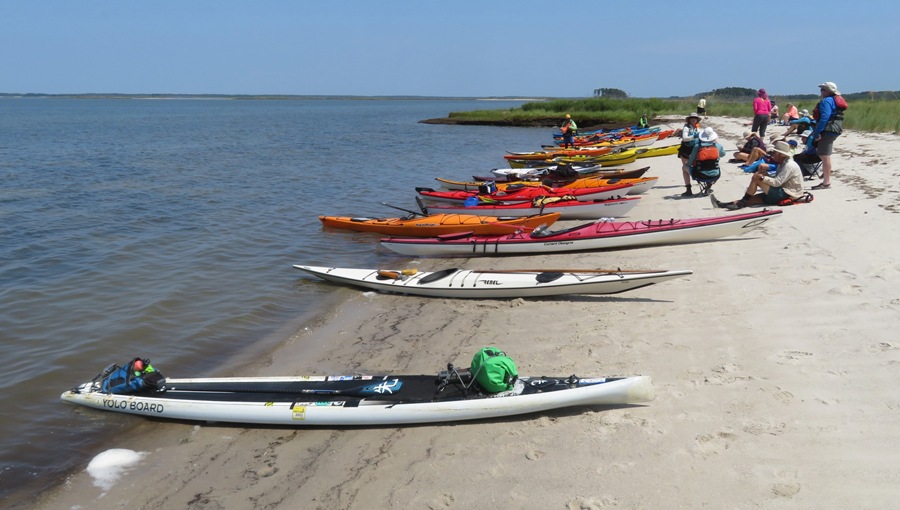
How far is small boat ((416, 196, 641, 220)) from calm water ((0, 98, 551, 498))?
273 cm

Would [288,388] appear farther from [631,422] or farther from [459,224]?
[459,224]

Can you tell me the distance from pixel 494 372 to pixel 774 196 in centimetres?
795

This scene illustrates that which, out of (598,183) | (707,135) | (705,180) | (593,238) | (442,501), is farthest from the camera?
(598,183)

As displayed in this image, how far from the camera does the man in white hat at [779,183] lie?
1052 centimetres

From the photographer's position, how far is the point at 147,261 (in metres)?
11.0

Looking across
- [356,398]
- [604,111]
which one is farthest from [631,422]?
[604,111]

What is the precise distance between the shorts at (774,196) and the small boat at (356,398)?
24.1 feet

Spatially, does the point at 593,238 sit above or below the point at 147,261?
above

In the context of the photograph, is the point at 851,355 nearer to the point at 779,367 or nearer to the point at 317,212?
the point at 779,367

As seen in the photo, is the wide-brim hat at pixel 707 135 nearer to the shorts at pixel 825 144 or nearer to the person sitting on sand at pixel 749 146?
the shorts at pixel 825 144

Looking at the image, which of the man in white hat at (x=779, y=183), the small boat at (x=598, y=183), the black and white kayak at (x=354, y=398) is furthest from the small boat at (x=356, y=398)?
the small boat at (x=598, y=183)

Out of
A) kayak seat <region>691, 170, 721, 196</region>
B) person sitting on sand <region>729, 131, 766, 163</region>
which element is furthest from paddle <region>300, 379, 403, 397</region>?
person sitting on sand <region>729, 131, 766, 163</region>

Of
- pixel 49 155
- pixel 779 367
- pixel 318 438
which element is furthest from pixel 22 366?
pixel 49 155

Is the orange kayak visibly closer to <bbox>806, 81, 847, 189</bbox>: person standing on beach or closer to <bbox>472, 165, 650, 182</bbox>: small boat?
<bbox>472, 165, 650, 182</bbox>: small boat
